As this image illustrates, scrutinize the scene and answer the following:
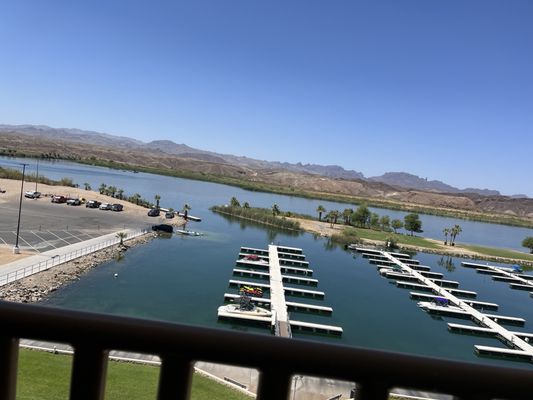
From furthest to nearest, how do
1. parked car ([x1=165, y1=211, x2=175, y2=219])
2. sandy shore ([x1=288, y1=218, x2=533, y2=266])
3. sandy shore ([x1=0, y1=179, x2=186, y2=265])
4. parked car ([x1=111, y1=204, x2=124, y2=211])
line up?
sandy shore ([x1=288, y1=218, x2=533, y2=266])
parked car ([x1=165, y1=211, x2=175, y2=219])
parked car ([x1=111, y1=204, x2=124, y2=211])
sandy shore ([x1=0, y1=179, x2=186, y2=265])

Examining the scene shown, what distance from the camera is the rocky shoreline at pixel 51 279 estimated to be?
55.7 ft

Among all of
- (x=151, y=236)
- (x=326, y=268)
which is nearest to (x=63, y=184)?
(x=151, y=236)

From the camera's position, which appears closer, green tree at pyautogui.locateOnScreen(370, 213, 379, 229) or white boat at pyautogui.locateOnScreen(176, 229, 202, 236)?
white boat at pyautogui.locateOnScreen(176, 229, 202, 236)

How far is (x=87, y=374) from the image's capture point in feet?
3.38

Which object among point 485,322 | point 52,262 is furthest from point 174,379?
point 485,322

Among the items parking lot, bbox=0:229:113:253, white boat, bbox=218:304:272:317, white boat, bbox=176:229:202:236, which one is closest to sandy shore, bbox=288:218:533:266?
white boat, bbox=176:229:202:236

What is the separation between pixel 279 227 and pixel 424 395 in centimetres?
4881

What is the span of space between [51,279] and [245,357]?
2115 cm

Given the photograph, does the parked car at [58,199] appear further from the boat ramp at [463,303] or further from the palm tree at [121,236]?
the boat ramp at [463,303]

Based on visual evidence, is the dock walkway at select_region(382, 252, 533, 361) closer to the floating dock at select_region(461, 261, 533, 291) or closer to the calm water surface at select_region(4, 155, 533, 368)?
the calm water surface at select_region(4, 155, 533, 368)

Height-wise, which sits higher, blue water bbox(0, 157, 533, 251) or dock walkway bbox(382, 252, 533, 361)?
blue water bbox(0, 157, 533, 251)

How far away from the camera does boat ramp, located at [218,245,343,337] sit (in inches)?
735

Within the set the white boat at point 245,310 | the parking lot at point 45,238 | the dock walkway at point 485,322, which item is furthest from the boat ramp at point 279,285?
the parking lot at point 45,238

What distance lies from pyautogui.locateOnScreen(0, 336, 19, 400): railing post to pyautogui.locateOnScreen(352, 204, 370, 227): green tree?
5901 cm
